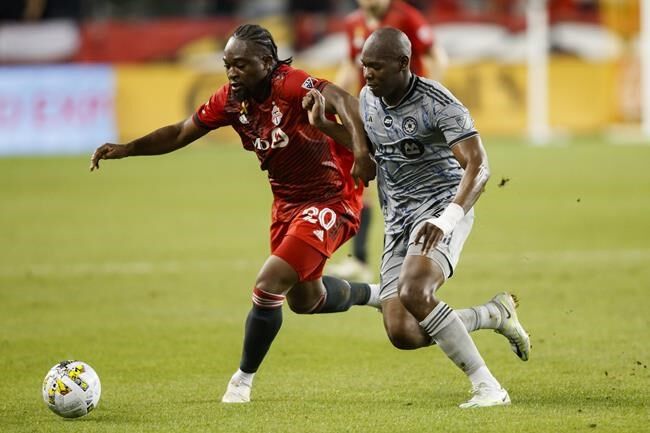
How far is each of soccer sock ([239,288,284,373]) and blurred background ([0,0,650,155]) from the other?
64.9 feet

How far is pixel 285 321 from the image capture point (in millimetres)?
10695

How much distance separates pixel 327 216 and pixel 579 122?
2278 cm

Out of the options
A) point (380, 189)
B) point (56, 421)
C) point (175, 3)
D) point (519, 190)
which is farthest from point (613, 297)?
point (175, 3)

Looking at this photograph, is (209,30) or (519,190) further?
(209,30)

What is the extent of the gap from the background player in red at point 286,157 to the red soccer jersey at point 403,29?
457 centimetres

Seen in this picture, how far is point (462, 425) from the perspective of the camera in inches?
260

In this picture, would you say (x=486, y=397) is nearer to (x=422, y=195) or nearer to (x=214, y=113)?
(x=422, y=195)

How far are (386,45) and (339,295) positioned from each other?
6.43 ft

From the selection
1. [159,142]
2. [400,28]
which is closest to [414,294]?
[159,142]

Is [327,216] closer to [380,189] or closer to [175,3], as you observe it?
[380,189]

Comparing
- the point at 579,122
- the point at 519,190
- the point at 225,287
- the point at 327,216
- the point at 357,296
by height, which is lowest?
the point at 579,122

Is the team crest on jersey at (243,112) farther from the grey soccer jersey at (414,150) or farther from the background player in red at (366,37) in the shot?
the background player in red at (366,37)

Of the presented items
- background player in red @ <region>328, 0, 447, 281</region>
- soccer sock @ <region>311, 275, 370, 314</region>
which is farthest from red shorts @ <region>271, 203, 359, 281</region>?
background player in red @ <region>328, 0, 447, 281</region>

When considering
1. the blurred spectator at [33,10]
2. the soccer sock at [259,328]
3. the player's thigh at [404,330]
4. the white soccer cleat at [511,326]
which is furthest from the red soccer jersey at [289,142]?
the blurred spectator at [33,10]
